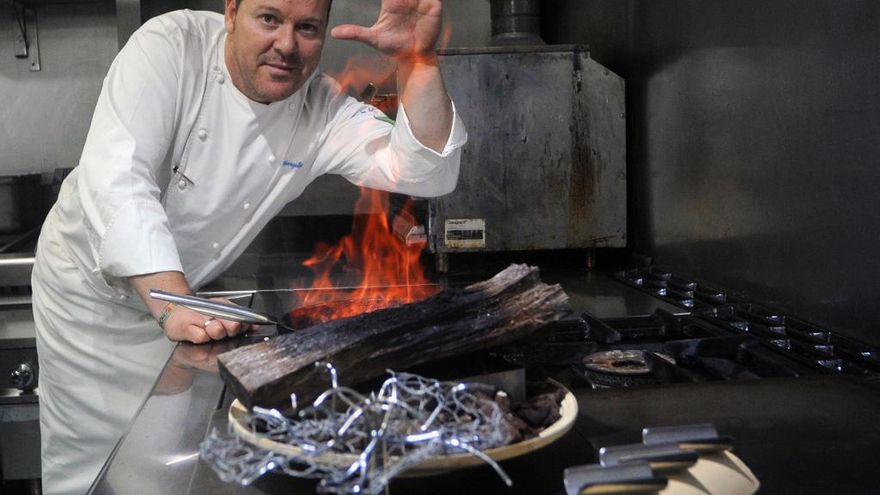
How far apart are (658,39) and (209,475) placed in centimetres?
171

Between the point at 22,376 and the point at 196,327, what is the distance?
1100mm

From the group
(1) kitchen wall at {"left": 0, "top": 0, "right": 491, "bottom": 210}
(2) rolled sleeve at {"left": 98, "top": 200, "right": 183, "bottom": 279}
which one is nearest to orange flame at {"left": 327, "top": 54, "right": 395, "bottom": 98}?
(1) kitchen wall at {"left": 0, "top": 0, "right": 491, "bottom": 210}

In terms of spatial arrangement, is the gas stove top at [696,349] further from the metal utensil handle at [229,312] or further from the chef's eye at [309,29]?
the chef's eye at [309,29]

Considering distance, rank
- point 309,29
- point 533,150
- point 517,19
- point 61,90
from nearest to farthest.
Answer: point 309,29 < point 533,150 < point 517,19 < point 61,90

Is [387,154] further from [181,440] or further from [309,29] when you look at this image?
[181,440]

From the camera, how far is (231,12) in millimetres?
1847

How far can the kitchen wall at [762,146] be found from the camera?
1.38 meters

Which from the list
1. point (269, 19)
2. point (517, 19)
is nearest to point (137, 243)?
point (269, 19)

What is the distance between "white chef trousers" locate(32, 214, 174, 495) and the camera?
1.94m

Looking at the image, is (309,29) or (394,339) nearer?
(394,339)

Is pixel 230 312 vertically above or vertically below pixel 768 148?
below

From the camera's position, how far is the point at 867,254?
1.37m

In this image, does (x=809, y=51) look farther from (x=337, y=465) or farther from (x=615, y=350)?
(x=337, y=465)

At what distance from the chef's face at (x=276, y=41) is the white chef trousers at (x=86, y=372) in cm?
57
